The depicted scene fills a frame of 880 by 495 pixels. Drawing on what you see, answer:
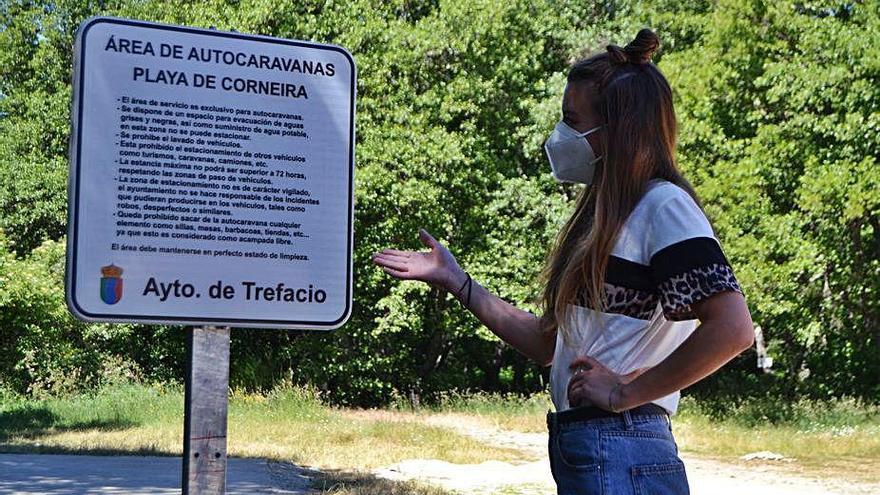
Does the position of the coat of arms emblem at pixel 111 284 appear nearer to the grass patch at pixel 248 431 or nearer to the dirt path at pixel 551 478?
the dirt path at pixel 551 478

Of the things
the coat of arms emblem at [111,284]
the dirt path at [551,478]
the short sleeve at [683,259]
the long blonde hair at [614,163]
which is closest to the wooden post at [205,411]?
the coat of arms emblem at [111,284]

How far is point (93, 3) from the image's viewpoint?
30766 millimetres

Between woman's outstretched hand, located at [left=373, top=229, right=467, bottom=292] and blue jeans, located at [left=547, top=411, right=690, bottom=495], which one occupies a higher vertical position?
woman's outstretched hand, located at [left=373, top=229, right=467, bottom=292]

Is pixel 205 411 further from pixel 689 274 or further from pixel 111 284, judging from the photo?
pixel 689 274

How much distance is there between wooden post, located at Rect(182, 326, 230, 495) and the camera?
111 inches

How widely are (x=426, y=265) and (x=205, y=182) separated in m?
0.60

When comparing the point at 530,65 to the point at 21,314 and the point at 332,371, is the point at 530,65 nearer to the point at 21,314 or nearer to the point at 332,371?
the point at 332,371

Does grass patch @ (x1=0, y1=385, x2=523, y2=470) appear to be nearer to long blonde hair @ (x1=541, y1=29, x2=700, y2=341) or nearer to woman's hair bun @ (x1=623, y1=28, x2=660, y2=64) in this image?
long blonde hair @ (x1=541, y1=29, x2=700, y2=341)

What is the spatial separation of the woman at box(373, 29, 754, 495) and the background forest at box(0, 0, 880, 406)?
63.2ft

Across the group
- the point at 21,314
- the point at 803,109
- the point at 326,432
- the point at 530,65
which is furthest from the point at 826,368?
the point at 21,314

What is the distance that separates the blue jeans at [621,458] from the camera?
233cm

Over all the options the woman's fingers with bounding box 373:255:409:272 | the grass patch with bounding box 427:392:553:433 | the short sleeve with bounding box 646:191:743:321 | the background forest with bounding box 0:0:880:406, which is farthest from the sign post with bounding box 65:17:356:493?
the background forest with bounding box 0:0:880:406

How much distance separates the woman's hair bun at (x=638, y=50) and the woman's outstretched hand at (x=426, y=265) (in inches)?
26.4

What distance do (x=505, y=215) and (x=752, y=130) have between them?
6.82 metres
